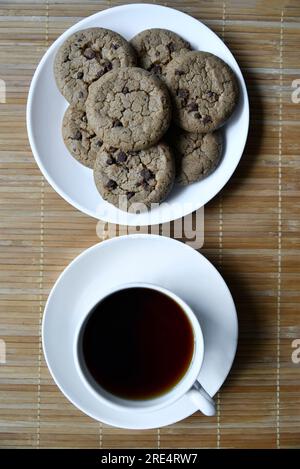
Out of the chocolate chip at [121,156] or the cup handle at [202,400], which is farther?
the chocolate chip at [121,156]

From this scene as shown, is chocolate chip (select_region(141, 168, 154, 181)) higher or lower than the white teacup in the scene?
higher

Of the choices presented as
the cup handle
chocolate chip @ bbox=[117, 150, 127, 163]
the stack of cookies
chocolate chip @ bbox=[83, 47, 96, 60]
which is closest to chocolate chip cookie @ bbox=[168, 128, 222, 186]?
the stack of cookies

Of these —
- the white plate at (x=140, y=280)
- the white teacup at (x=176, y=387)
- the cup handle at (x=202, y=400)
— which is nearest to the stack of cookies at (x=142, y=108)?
the white plate at (x=140, y=280)

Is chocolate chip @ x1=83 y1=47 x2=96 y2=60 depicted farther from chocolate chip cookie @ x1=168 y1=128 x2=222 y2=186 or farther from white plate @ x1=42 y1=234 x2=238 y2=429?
white plate @ x1=42 y1=234 x2=238 y2=429

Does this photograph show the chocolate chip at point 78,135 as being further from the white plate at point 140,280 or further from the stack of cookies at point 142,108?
the white plate at point 140,280

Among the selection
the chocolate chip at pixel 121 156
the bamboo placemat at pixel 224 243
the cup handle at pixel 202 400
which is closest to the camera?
the cup handle at pixel 202 400

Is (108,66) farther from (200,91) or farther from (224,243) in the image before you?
(224,243)
